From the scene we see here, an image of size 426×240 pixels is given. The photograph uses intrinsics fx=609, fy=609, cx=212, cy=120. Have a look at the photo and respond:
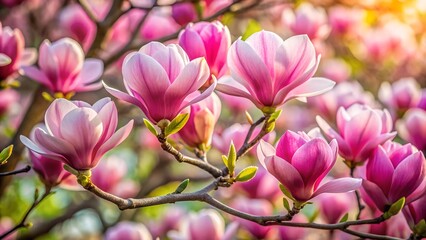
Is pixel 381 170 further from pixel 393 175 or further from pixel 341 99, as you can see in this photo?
pixel 341 99

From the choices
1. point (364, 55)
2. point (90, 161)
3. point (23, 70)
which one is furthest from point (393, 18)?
point (90, 161)

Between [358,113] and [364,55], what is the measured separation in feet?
5.61

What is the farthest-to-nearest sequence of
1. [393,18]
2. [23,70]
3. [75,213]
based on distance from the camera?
[393,18] → [75,213] → [23,70]

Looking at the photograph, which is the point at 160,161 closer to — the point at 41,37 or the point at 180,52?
the point at 41,37

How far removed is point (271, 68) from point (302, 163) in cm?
15

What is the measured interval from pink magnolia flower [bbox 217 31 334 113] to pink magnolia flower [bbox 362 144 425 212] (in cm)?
17

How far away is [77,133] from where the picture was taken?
2.84 feet

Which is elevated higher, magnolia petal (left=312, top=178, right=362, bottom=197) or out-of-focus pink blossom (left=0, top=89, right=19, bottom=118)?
magnolia petal (left=312, top=178, right=362, bottom=197)

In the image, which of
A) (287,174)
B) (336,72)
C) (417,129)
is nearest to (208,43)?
(287,174)

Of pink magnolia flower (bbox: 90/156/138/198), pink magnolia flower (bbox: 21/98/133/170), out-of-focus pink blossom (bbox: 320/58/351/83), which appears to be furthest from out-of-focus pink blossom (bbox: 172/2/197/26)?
out-of-focus pink blossom (bbox: 320/58/351/83)

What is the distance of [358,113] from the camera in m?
1.05

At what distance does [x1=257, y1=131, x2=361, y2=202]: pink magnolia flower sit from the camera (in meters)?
0.88

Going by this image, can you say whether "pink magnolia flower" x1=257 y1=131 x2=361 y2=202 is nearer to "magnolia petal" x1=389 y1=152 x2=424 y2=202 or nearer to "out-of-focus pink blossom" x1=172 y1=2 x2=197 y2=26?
"magnolia petal" x1=389 y1=152 x2=424 y2=202

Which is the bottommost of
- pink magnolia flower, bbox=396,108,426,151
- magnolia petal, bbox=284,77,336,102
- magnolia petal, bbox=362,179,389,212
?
pink magnolia flower, bbox=396,108,426,151
